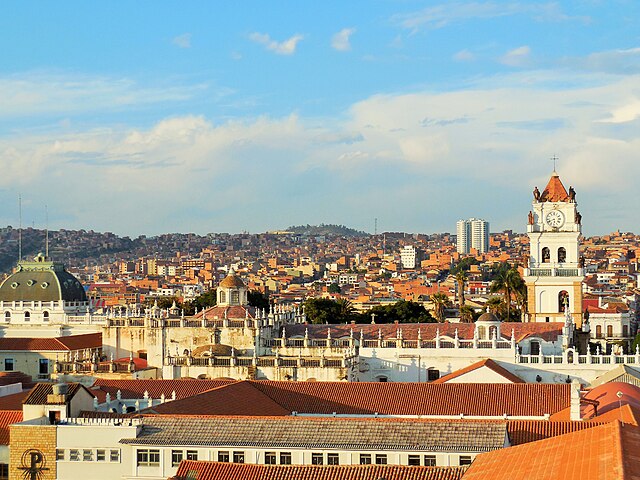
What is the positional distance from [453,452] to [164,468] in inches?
314

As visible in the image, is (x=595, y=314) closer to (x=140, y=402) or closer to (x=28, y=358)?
(x=28, y=358)

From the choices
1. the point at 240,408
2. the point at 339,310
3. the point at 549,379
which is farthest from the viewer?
the point at 339,310

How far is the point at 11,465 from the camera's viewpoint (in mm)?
38344

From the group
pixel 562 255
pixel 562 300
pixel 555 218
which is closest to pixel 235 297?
pixel 562 300

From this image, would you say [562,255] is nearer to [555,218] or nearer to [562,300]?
[555,218]

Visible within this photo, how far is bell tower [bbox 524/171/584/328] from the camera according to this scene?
254 ft

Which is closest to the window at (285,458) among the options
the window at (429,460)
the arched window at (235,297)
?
the window at (429,460)

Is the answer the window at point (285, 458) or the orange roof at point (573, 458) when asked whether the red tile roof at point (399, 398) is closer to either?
the window at point (285, 458)

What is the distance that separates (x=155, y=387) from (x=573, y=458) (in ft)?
95.1

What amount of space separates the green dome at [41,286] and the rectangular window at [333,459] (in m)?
55.0

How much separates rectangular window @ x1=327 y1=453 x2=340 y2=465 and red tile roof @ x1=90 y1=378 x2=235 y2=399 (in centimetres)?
1697

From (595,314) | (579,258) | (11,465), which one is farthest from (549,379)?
(595,314)

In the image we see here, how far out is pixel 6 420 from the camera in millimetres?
42469

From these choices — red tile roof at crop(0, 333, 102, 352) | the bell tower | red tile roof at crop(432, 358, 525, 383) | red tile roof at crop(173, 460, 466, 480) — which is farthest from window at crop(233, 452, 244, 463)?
the bell tower
